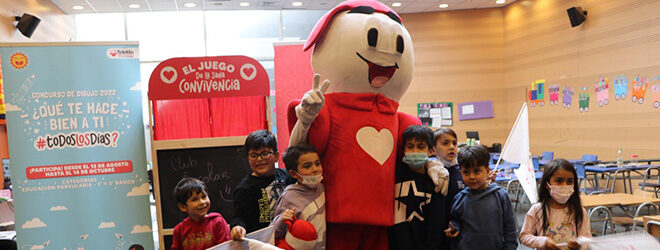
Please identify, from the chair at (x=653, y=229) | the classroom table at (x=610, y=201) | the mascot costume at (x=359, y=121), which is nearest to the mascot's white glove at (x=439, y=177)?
the mascot costume at (x=359, y=121)

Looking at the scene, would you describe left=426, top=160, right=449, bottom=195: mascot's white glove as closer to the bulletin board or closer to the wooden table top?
the wooden table top

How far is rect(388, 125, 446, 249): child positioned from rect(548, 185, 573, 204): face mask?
1.95ft

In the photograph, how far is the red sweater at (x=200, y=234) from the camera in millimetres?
2338

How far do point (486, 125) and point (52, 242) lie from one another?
947 cm

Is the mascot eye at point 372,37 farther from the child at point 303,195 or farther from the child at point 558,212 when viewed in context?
the child at point 558,212

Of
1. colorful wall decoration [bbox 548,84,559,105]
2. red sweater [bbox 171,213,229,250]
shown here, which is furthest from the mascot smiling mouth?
colorful wall decoration [bbox 548,84,559,105]

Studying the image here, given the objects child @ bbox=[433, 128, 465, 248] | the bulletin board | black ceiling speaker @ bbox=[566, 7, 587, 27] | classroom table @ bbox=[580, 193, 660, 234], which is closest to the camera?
child @ bbox=[433, 128, 465, 248]

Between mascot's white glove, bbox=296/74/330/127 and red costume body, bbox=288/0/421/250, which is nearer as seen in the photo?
mascot's white glove, bbox=296/74/330/127

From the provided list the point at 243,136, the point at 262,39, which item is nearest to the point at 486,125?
the point at 262,39

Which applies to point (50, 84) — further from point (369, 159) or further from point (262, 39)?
point (262, 39)

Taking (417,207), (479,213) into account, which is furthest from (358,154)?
(479,213)

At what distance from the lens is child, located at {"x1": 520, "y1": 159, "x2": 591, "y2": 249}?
2.36 metres

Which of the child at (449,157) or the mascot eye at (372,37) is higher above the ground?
the mascot eye at (372,37)

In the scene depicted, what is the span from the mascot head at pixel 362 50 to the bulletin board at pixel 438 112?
8.43 meters
